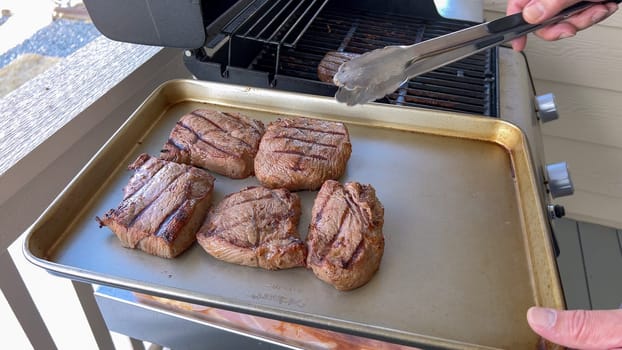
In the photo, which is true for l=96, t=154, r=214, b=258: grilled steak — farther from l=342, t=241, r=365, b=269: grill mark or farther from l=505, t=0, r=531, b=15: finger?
l=505, t=0, r=531, b=15: finger

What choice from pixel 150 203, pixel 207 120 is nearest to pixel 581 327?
pixel 150 203

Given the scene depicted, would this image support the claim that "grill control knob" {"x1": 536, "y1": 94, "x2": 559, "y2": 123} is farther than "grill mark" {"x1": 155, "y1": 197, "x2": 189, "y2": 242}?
Yes

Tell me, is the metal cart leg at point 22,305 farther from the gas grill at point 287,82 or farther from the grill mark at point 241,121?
the grill mark at point 241,121

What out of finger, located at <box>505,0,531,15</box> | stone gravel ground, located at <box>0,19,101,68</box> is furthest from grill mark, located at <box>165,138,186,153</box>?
finger, located at <box>505,0,531,15</box>

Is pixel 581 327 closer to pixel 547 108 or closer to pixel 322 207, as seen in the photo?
pixel 322 207

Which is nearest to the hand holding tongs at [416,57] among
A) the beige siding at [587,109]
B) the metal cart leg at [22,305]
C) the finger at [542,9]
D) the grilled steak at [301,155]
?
the finger at [542,9]

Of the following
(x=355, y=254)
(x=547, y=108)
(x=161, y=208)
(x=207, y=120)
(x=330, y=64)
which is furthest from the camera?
(x=547, y=108)
